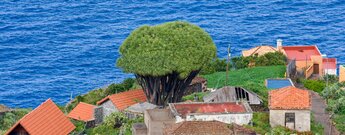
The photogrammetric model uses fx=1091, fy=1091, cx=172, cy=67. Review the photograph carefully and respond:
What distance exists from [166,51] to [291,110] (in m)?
17.9

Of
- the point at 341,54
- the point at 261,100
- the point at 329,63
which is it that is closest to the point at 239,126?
the point at 261,100

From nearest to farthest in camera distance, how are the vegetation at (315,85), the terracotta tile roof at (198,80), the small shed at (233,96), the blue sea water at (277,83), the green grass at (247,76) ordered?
the small shed at (233,96) < the blue sea water at (277,83) < the vegetation at (315,85) < the green grass at (247,76) < the terracotta tile roof at (198,80)

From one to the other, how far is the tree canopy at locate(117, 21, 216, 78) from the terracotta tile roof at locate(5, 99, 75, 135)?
9.53 metres

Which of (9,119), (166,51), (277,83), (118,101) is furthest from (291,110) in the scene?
(9,119)

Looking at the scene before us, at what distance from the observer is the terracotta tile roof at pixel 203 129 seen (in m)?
82.2

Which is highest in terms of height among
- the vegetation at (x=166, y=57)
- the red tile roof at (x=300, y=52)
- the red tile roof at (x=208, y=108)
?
the vegetation at (x=166, y=57)

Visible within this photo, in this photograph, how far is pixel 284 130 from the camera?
3401 inches

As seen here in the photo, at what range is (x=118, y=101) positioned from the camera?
335 feet

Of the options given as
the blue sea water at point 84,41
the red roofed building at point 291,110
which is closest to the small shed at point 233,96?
the red roofed building at point 291,110

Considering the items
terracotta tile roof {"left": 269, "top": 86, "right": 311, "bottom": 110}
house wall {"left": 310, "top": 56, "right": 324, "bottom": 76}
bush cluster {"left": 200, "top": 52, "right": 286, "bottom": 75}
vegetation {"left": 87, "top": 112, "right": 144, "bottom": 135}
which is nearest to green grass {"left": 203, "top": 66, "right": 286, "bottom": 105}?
bush cluster {"left": 200, "top": 52, "right": 286, "bottom": 75}

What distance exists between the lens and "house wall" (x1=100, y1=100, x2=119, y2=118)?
101438 mm

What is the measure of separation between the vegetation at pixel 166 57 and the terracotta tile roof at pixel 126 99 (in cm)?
122

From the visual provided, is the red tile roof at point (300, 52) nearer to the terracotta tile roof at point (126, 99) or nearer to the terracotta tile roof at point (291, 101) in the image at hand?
the terracotta tile roof at point (126, 99)

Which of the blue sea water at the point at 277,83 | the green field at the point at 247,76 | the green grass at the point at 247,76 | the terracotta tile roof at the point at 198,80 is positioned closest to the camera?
the blue sea water at the point at 277,83
